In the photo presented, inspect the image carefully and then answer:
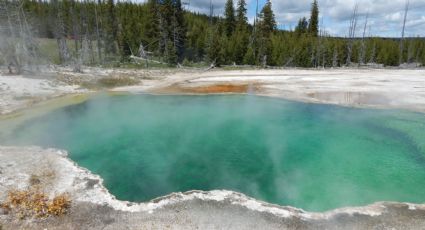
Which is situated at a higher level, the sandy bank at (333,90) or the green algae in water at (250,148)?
the sandy bank at (333,90)

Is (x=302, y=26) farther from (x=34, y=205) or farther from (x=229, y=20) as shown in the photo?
(x=34, y=205)

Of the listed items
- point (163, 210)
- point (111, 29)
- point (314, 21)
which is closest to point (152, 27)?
point (111, 29)

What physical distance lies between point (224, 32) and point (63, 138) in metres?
42.0

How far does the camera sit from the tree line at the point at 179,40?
44250mm

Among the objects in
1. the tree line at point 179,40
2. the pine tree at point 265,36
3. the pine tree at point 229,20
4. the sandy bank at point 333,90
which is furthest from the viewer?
the pine tree at point 229,20

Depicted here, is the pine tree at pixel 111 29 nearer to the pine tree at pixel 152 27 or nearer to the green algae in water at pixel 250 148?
the pine tree at pixel 152 27

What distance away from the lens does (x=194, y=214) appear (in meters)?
7.53

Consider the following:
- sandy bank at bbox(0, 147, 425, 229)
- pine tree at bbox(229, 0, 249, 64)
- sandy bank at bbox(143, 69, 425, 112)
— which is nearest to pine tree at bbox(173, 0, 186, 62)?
pine tree at bbox(229, 0, 249, 64)

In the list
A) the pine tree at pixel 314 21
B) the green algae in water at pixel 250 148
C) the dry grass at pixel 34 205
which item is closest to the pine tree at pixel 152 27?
the green algae in water at pixel 250 148

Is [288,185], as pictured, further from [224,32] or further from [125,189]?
[224,32]

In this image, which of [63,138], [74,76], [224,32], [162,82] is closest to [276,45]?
[224,32]

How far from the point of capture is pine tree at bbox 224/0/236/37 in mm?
53438

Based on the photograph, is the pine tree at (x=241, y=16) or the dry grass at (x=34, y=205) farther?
the pine tree at (x=241, y=16)

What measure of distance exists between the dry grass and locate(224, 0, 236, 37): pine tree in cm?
4938
